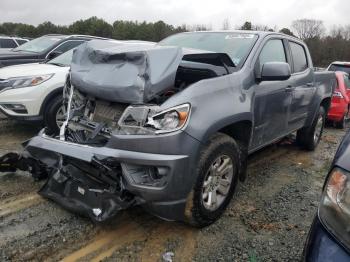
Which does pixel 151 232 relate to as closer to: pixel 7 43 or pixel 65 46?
pixel 65 46

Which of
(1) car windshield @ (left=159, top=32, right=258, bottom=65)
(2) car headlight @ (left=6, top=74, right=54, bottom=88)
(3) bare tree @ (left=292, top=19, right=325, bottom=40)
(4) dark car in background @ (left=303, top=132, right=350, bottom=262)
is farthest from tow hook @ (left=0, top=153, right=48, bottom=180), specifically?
(3) bare tree @ (left=292, top=19, right=325, bottom=40)

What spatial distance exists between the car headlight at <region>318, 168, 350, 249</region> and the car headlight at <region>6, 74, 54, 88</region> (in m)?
4.68

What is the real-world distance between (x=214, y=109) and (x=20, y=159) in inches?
83.8

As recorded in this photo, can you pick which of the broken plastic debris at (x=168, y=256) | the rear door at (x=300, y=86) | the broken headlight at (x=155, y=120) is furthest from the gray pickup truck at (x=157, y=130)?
the rear door at (x=300, y=86)

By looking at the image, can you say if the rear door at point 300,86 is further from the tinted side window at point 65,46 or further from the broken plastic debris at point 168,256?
the tinted side window at point 65,46

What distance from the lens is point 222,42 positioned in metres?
4.46

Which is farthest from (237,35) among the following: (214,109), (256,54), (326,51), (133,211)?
(326,51)

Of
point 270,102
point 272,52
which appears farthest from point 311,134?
point 270,102

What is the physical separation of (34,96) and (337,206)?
468cm

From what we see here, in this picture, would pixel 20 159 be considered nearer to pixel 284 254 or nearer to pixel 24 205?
pixel 24 205

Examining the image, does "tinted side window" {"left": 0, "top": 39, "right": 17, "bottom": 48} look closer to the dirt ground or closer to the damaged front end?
the dirt ground

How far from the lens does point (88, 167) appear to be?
314 centimetres

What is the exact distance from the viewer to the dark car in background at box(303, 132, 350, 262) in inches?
65.9

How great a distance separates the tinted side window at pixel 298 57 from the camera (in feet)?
17.3
